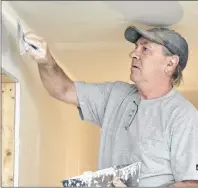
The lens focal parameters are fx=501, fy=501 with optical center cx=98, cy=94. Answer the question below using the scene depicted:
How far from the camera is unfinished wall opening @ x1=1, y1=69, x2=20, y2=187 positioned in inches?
72.4

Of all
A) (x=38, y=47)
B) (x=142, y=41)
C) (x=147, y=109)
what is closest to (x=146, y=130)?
(x=147, y=109)

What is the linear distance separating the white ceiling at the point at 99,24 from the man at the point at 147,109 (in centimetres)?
6

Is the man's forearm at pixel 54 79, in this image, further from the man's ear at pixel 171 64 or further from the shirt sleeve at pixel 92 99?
the man's ear at pixel 171 64

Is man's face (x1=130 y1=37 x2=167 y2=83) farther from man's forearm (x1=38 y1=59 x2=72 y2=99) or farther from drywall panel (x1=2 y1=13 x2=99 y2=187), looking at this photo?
drywall panel (x1=2 y1=13 x2=99 y2=187)

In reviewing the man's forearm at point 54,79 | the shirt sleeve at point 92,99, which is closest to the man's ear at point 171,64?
the shirt sleeve at point 92,99

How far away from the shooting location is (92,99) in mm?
1966

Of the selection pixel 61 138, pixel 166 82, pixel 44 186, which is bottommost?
pixel 44 186

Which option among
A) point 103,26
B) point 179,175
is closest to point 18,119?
point 103,26

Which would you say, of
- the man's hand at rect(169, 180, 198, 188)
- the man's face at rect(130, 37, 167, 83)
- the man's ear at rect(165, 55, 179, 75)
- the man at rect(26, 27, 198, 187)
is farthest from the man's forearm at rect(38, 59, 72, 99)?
the man's hand at rect(169, 180, 198, 188)

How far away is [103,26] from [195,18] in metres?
0.35

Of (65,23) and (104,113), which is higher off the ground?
(65,23)

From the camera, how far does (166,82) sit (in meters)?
1.94

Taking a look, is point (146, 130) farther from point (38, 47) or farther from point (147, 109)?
point (38, 47)

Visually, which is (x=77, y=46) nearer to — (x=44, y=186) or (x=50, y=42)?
(x=50, y=42)
